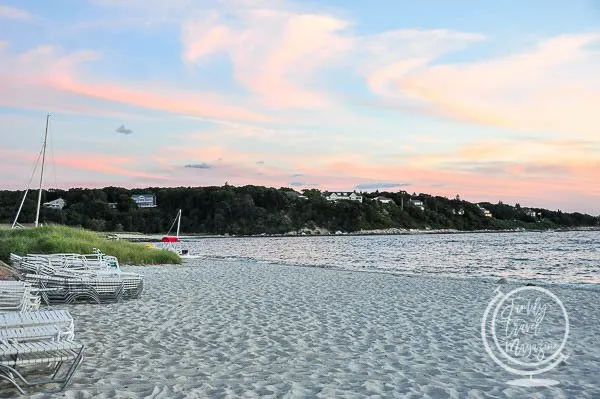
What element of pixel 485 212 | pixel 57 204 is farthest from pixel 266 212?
pixel 485 212

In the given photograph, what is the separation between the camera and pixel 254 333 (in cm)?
851

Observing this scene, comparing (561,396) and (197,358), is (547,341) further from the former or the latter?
(197,358)

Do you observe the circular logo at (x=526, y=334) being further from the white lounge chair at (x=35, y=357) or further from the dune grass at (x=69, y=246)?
the dune grass at (x=69, y=246)

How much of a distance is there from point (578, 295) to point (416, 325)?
24.8 feet

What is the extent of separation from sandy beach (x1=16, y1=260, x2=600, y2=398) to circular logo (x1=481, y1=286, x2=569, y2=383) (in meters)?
0.18

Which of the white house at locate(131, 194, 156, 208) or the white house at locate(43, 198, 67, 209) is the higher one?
the white house at locate(131, 194, 156, 208)

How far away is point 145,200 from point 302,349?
11878cm

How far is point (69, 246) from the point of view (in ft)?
73.2

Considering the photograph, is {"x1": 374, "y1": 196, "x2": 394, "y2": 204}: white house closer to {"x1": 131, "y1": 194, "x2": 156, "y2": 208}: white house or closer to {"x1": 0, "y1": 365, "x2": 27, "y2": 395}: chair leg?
{"x1": 131, "y1": 194, "x2": 156, "y2": 208}: white house

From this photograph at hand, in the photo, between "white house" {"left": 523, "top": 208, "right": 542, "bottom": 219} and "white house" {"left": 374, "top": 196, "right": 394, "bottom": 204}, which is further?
"white house" {"left": 523, "top": 208, "right": 542, "bottom": 219}

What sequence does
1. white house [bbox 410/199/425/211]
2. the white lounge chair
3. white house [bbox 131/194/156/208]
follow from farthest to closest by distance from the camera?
white house [bbox 410/199/425/211]
white house [bbox 131/194/156/208]
the white lounge chair

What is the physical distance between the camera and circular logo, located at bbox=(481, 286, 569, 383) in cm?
Answer: 674

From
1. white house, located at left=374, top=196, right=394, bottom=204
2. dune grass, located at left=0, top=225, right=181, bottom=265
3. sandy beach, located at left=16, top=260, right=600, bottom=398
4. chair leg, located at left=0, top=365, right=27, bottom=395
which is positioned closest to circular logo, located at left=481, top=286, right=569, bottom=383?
sandy beach, located at left=16, top=260, right=600, bottom=398

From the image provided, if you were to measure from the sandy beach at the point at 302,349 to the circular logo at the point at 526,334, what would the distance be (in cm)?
18
